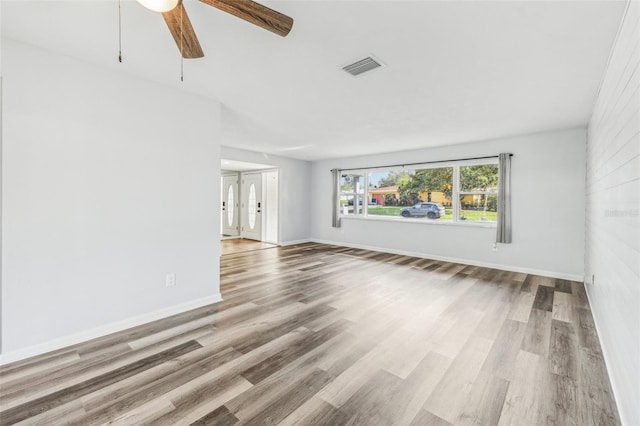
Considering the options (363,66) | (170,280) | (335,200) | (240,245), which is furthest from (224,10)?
(240,245)

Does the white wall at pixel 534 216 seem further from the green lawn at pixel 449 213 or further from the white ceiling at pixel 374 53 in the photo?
the white ceiling at pixel 374 53

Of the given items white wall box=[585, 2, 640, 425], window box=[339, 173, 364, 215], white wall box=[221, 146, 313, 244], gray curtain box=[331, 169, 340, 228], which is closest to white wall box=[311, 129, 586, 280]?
window box=[339, 173, 364, 215]

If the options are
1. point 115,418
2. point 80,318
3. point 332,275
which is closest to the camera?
point 115,418

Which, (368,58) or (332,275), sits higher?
(368,58)

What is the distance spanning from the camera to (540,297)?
3.60 meters

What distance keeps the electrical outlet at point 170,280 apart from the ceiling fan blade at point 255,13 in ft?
8.44

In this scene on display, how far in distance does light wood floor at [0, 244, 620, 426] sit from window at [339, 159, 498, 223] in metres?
2.22

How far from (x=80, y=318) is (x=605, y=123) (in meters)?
4.82

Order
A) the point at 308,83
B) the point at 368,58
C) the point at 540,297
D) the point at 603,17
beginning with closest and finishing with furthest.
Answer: the point at 603,17, the point at 368,58, the point at 308,83, the point at 540,297

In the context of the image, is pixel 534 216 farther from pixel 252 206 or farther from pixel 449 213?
pixel 252 206

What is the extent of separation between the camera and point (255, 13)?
1.38 meters

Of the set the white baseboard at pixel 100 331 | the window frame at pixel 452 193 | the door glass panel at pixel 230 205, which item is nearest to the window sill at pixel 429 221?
the window frame at pixel 452 193

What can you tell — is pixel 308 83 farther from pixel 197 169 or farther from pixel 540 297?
pixel 540 297

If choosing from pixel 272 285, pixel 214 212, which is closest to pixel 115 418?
pixel 214 212
